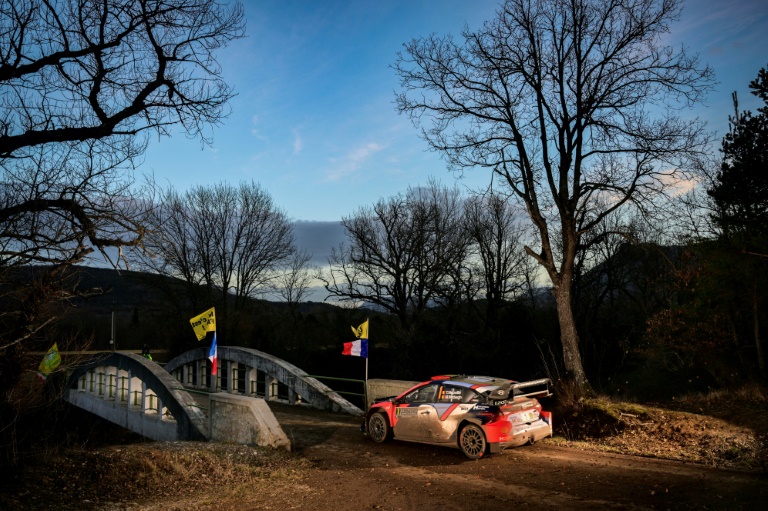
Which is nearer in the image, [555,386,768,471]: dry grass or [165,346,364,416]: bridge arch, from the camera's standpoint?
[555,386,768,471]: dry grass

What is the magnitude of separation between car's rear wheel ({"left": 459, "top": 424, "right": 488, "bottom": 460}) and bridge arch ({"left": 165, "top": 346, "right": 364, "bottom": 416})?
8067mm

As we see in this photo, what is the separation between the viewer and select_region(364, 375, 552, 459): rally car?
10.4 m

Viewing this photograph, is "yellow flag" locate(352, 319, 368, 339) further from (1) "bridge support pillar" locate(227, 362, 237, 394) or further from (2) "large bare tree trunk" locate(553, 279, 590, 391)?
(1) "bridge support pillar" locate(227, 362, 237, 394)

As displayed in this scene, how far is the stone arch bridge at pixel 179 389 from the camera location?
1931 centimetres

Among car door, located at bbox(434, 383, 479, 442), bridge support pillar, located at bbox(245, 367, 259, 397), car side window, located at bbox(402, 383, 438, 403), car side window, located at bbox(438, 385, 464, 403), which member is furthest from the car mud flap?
bridge support pillar, located at bbox(245, 367, 259, 397)

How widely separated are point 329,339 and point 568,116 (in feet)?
95.2

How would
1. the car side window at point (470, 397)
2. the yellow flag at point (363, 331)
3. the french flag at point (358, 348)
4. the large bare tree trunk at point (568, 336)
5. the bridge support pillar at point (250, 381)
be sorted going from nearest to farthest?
the car side window at point (470, 397) < the large bare tree trunk at point (568, 336) < the french flag at point (358, 348) < the yellow flag at point (363, 331) < the bridge support pillar at point (250, 381)

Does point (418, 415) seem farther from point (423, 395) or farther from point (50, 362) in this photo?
point (50, 362)

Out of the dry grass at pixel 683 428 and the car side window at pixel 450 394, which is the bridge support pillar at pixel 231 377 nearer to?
the car side window at pixel 450 394

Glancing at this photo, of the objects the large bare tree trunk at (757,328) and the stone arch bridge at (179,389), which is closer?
the stone arch bridge at (179,389)

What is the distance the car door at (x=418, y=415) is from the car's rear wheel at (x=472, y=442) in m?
0.71

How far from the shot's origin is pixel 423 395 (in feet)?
39.0

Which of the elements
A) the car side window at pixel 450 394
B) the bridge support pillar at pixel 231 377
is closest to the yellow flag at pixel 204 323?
the car side window at pixel 450 394

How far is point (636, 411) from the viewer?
40.0 feet
